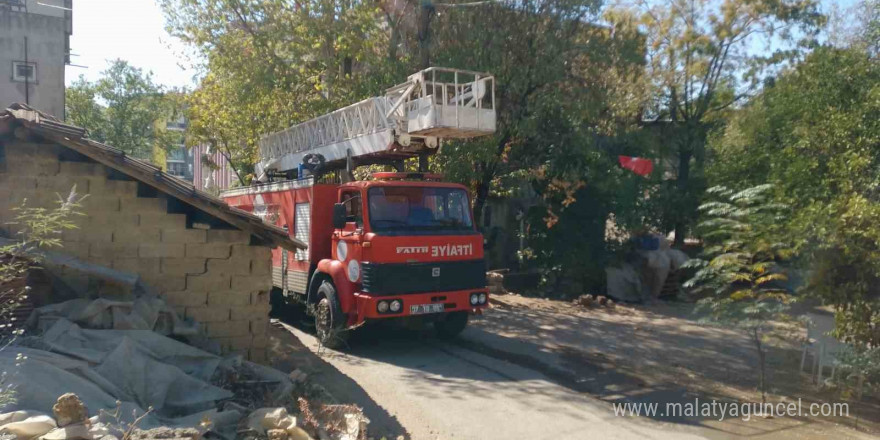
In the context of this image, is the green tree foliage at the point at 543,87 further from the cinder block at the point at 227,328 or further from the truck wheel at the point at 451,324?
the cinder block at the point at 227,328

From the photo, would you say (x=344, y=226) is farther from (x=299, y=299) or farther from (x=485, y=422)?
(x=485, y=422)

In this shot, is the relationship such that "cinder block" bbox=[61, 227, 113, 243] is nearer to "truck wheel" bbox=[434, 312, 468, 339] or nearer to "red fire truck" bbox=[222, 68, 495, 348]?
"red fire truck" bbox=[222, 68, 495, 348]

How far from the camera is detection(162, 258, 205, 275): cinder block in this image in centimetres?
696

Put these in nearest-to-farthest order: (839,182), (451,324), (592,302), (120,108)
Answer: (839,182) < (451,324) < (592,302) < (120,108)

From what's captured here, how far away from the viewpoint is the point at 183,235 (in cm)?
704

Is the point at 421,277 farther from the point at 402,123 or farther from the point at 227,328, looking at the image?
the point at 227,328

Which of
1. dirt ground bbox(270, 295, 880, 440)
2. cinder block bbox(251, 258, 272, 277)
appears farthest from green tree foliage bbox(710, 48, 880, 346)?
cinder block bbox(251, 258, 272, 277)

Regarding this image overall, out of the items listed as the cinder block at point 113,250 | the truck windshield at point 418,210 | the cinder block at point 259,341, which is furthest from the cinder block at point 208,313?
the truck windshield at point 418,210

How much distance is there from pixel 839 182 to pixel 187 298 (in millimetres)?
8474

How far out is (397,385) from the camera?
7590mm

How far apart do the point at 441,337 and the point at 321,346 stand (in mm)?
2094

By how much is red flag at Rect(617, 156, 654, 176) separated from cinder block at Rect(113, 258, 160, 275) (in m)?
12.4

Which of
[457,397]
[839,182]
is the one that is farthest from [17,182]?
[839,182]

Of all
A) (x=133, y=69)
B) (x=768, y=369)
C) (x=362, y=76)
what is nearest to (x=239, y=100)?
(x=362, y=76)
